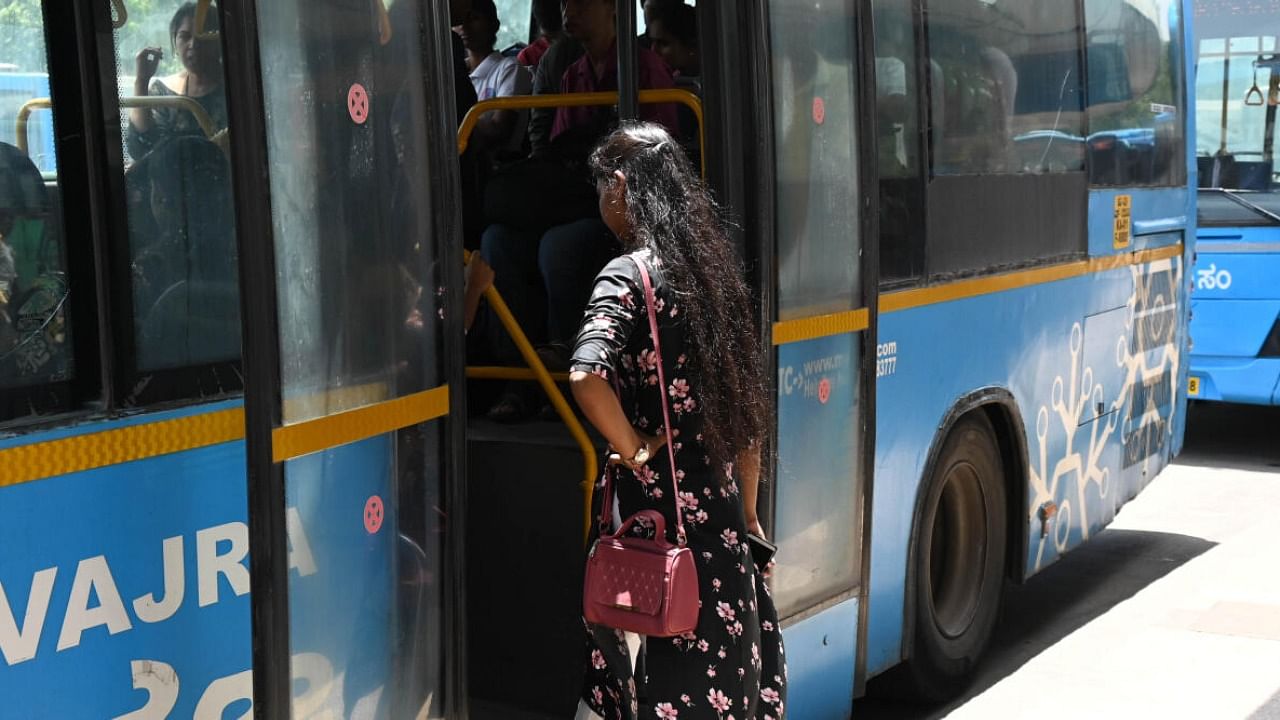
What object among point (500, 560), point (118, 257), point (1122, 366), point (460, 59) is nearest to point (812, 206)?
point (500, 560)

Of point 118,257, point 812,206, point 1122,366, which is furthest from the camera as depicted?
point 1122,366

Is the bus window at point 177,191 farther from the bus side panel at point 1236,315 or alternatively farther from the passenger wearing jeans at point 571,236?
the bus side panel at point 1236,315

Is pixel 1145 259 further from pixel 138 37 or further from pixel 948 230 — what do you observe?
pixel 138 37

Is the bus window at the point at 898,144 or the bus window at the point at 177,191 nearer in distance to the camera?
the bus window at the point at 177,191

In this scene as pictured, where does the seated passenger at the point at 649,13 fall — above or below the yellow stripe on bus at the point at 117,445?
above

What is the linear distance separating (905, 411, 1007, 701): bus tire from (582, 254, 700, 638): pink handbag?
6.85 ft

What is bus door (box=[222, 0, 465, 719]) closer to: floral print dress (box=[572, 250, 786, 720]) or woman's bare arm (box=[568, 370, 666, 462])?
woman's bare arm (box=[568, 370, 666, 462])

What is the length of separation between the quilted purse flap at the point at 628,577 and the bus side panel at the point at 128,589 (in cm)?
86

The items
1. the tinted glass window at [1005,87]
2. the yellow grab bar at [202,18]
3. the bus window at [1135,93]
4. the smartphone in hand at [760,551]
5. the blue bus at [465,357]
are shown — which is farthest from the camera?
the bus window at [1135,93]

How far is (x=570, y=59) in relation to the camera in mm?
5672

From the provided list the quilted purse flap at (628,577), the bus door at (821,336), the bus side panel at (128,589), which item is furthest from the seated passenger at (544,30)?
the bus side panel at (128,589)

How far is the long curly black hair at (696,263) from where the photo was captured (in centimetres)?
339

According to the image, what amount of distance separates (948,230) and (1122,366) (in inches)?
79.3

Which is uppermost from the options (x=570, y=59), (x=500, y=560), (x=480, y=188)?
(x=570, y=59)
